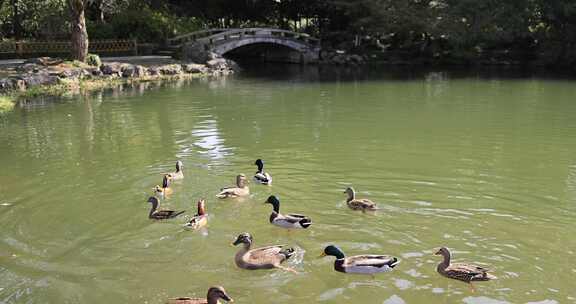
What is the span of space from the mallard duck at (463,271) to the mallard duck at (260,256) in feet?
6.20

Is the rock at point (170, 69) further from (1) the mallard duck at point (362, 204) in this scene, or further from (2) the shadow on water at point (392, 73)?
(1) the mallard duck at point (362, 204)

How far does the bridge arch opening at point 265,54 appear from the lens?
49969 mm

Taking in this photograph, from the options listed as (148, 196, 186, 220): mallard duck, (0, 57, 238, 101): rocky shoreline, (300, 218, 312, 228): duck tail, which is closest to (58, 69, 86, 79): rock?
(0, 57, 238, 101): rocky shoreline

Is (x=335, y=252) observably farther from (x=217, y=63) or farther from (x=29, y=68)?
(x=217, y=63)

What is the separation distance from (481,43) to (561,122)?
27184 mm

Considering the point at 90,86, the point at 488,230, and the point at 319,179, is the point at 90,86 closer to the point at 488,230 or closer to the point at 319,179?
the point at 319,179

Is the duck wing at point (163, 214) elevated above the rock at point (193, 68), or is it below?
below

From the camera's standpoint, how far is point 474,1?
3994 centimetres

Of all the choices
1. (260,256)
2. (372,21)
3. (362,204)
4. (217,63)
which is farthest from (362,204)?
(372,21)

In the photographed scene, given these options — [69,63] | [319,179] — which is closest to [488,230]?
[319,179]

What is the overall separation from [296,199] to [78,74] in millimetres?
22276

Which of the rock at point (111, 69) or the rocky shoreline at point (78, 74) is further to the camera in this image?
the rock at point (111, 69)

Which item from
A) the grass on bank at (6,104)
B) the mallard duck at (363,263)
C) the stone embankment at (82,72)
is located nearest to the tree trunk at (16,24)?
the stone embankment at (82,72)

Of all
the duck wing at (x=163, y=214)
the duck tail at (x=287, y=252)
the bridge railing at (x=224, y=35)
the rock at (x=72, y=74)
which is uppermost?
the bridge railing at (x=224, y=35)
